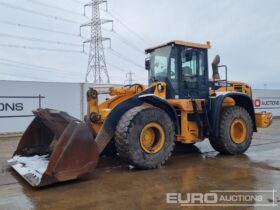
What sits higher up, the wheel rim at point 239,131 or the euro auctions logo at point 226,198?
the wheel rim at point 239,131

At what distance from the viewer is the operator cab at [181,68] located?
Answer: 6664 mm

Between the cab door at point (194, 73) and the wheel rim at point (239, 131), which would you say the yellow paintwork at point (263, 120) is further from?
the cab door at point (194, 73)

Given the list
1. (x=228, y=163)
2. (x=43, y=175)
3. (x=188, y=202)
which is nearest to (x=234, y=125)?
(x=228, y=163)

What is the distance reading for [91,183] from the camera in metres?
4.89

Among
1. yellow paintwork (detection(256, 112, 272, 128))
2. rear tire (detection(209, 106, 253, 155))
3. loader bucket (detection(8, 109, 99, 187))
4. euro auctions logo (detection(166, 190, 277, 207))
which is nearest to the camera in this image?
euro auctions logo (detection(166, 190, 277, 207))

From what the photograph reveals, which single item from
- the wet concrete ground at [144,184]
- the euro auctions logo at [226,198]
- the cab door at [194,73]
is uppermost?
the cab door at [194,73]

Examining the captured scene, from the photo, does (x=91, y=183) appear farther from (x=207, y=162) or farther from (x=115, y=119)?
(x=207, y=162)

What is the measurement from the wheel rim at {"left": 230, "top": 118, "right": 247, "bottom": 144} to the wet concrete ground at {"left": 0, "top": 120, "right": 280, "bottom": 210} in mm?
536

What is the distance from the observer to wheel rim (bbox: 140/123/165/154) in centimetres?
574

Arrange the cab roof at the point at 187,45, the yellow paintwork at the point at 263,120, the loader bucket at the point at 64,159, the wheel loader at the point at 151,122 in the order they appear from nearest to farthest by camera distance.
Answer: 1. the loader bucket at the point at 64,159
2. the wheel loader at the point at 151,122
3. the cab roof at the point at 187,45
4. the yellow paintwork at the point at 263,120

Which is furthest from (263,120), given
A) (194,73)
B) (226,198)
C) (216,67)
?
(226,198)

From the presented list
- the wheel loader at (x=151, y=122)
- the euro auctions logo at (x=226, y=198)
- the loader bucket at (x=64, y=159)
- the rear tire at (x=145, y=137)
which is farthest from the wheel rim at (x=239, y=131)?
the loader bucket at (x=64, y=159)

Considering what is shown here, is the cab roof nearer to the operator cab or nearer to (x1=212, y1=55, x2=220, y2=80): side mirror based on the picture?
the operator cab

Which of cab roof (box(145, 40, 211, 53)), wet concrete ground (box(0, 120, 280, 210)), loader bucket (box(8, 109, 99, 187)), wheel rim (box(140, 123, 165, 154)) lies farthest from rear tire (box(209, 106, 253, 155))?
loader bucket (box(8, 109, 99, 187))
